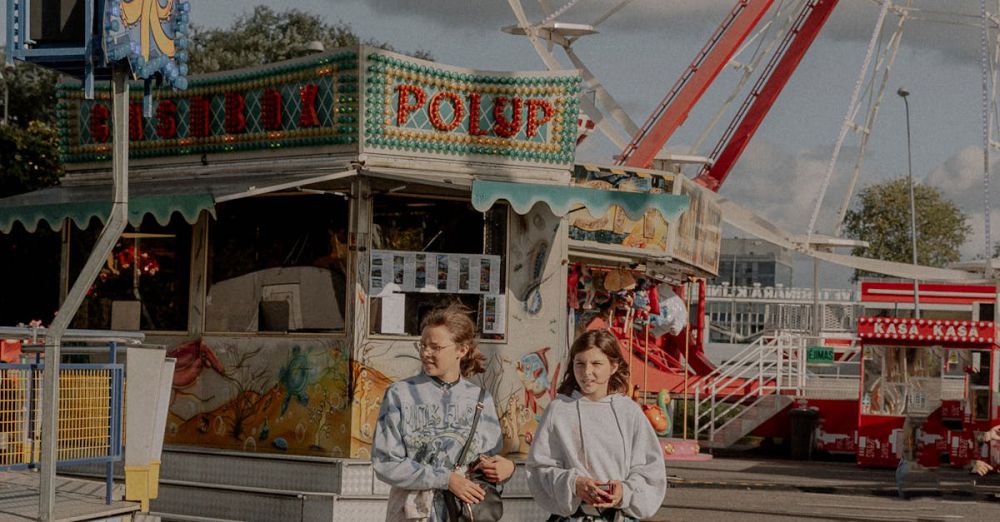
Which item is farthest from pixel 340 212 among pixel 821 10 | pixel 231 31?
pixel 231 31

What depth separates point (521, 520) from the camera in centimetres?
1318

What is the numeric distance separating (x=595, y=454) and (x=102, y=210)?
7807mm

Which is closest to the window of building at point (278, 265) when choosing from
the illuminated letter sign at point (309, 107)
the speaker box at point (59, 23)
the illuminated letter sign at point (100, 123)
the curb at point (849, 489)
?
the illuminated letter sign at point (309, 107)

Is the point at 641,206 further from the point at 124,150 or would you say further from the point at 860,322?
the point at 860,322

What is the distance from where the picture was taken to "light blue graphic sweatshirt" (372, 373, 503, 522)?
7.29 m

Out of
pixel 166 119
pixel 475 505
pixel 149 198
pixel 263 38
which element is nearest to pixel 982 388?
pixel 166 119

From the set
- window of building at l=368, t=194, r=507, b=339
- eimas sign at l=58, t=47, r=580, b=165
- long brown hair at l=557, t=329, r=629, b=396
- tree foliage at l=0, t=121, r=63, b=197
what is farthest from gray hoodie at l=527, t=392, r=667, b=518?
tree foliage at l=0, t=121, r=63, b=197

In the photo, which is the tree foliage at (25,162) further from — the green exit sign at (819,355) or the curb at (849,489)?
the curb at (849,489)

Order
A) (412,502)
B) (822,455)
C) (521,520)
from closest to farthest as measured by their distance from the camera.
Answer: (412,502), (521,520), (822,455)

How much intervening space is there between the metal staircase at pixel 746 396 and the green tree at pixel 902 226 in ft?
129

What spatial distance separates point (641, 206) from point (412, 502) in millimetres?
6339

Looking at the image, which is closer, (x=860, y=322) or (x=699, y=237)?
(x=699, y=237)

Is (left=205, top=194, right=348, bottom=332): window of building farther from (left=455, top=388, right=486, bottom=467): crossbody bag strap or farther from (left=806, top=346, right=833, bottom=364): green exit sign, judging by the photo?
(left=806, top=346, right=833, bottom=364): green exit sign

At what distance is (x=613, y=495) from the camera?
22.2ft
